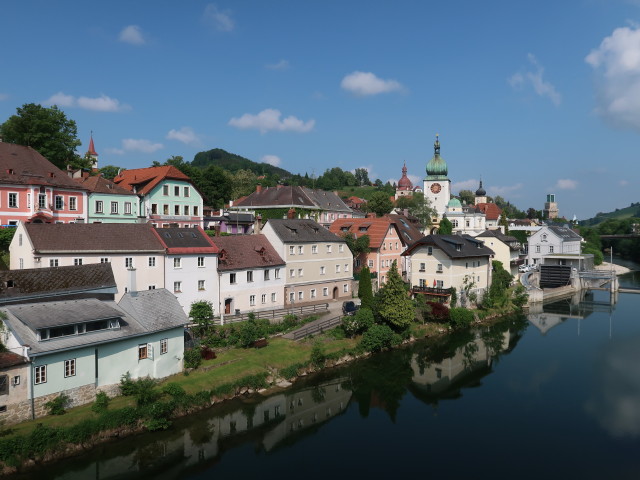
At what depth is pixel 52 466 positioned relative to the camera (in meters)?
21.2

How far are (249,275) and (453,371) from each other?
18.7m

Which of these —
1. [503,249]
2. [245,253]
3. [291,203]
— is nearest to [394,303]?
[245,253]

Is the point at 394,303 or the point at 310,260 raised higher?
the point at 310,260

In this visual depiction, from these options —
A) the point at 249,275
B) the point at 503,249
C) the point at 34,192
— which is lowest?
the point at 249,275

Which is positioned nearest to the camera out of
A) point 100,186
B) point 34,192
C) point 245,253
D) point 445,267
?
point 34,192

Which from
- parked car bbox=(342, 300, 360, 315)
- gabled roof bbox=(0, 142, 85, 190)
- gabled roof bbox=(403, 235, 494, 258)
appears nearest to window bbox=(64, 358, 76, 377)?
gabled roof bbox=(0, 142, 85, 190)

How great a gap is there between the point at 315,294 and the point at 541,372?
21382 mm

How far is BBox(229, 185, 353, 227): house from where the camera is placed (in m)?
67.5

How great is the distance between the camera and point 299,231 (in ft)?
159

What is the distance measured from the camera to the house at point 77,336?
22875 mm

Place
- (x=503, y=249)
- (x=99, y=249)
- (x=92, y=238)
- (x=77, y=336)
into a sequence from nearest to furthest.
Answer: (x=77, y=336)
(x=99, y=249)
(x=92, y=238)
(x=503, y=249)

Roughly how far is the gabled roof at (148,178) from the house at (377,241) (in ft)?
66.3

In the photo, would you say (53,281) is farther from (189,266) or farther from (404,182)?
(404,182)

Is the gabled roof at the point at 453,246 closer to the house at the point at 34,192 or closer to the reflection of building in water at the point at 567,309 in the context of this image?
the reflection of building in water at the point at 567,309
